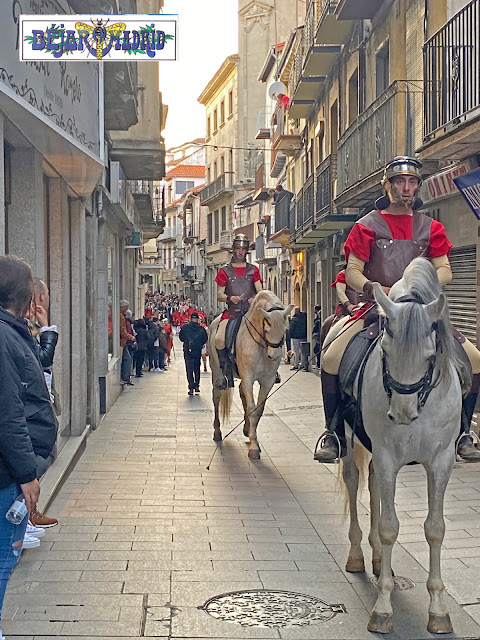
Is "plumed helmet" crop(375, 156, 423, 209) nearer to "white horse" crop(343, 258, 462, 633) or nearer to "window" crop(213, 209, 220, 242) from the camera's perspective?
"white horse" crop(343, 258, 462, 633)

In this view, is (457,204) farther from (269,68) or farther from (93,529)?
(269,68)

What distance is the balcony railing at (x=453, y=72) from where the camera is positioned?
35.1 ft

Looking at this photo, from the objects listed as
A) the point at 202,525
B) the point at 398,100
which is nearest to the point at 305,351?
the point at 398,100

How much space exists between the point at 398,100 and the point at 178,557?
10.2 m

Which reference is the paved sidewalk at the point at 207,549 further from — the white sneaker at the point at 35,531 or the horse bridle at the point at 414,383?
the horse bridle at the point at 414,383

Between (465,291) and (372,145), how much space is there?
448 cm

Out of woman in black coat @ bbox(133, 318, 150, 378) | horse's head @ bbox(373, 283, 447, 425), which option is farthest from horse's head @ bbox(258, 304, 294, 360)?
woman in black coat @ bbox(133, 318, 150, 378)

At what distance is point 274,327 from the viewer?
1098cm

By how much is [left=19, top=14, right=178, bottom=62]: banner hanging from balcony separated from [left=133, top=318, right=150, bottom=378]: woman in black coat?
18.1 meters

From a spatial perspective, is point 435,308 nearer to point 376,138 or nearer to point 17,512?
point 17,512

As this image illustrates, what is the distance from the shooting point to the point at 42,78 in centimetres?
762

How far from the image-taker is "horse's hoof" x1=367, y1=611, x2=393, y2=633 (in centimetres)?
498

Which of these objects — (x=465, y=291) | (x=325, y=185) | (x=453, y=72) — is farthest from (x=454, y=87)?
(x=325, y=185)

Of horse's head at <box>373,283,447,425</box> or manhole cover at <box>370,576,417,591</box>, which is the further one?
manhole cover at <box>370,576,417,591</box>
